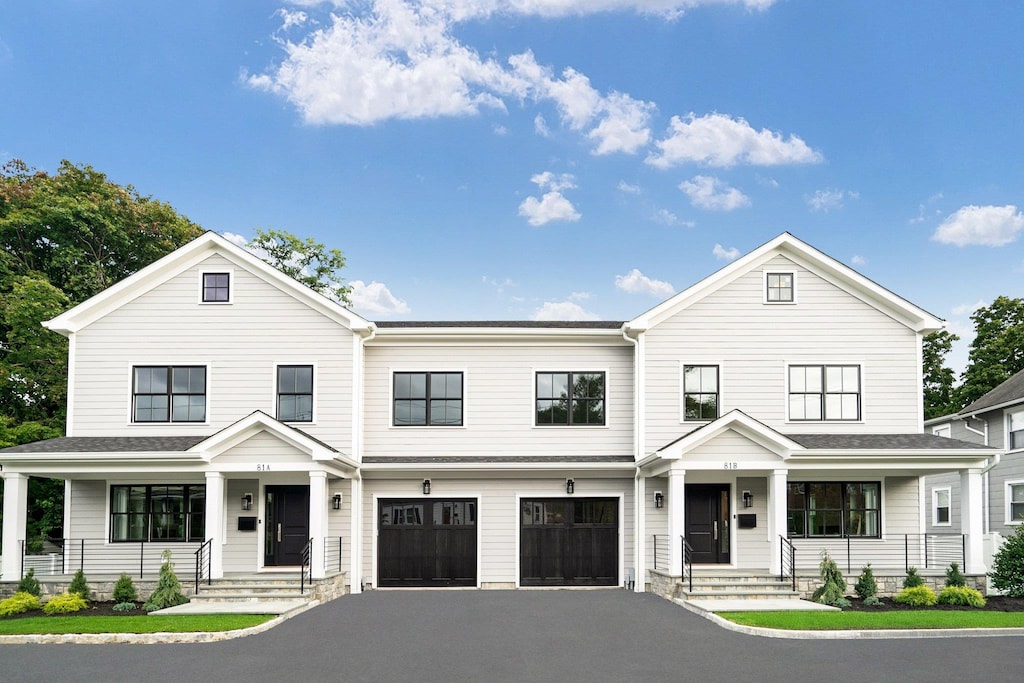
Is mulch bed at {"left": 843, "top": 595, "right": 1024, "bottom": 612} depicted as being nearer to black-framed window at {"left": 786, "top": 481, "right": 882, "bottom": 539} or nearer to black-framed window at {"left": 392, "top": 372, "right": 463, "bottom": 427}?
black-framed window at {"left": 786, "top": 481, "right": 882, "bottom": 539}

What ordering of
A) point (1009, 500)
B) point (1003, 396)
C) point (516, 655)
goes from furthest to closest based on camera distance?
point (1003, 396) < point (1009, 500) < point (516, 655)

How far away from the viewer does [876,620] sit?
15148 millimetres

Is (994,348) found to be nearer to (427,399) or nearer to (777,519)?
(777,519)

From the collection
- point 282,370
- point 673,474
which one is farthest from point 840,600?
point 282,370

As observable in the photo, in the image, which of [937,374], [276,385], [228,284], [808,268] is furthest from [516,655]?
[937,374]

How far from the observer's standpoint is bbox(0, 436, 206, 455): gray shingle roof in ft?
63.4

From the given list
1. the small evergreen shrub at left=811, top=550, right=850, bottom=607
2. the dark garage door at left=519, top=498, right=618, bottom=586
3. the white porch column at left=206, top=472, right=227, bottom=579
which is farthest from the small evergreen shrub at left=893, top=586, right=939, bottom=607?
the white porch column at left=206, top=472, right=227, bottom=579

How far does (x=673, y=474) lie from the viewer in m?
19.5

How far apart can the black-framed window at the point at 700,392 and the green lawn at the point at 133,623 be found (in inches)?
408

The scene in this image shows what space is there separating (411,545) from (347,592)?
1.87 m

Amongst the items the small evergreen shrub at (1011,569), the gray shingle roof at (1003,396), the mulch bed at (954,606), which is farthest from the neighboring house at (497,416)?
the gray shingle roof at (1003,396)

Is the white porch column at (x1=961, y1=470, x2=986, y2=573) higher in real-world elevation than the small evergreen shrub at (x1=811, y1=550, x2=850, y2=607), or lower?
higher

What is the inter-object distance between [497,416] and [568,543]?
3.35 m

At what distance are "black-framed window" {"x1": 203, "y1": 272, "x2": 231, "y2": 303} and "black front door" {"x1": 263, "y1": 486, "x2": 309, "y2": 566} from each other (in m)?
4.44
